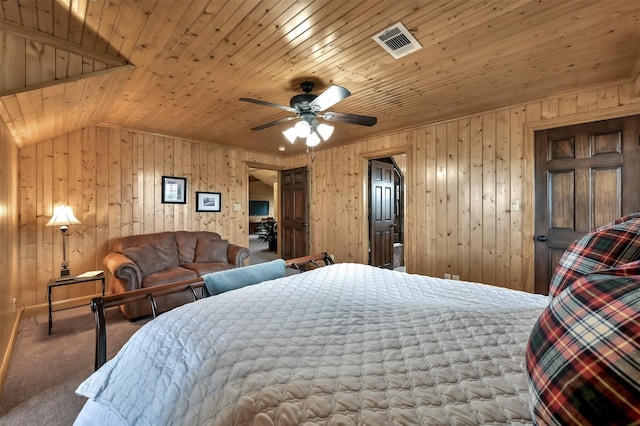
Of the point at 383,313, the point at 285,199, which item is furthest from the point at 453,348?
the point at 285,199

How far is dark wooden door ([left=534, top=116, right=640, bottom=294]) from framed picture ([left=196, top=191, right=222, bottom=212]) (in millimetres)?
4672

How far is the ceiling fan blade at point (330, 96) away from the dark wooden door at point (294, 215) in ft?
10.8

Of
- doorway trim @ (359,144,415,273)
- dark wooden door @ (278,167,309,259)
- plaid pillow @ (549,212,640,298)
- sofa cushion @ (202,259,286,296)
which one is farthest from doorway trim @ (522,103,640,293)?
dark wooden door @ (278,167,309,259)

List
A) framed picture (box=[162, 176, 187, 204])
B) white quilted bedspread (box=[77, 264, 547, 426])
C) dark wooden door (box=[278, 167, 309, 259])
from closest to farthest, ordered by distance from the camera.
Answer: white quilted bedspread (box=[77, 264, 547, 426]) < framed picture (box=[162, 176, 187, 204]) < dark wooden door (box=[278, 167, 309, 259])

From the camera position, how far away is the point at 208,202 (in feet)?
16.2

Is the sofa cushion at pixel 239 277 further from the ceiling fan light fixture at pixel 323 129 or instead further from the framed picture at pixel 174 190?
the framed picture at pixel 174 190

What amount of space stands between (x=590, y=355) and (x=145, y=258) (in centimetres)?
402

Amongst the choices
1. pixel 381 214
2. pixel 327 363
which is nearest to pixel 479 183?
pixel 381 214

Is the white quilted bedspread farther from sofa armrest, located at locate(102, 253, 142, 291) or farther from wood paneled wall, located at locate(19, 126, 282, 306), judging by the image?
wood paneled wall, located at locate(19, 126, 282, 306)

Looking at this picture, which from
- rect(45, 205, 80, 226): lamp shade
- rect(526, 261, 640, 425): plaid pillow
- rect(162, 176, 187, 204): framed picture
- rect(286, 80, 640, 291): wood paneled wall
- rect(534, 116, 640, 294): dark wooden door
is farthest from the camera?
rect(162, 176, 187, 204): framed picture

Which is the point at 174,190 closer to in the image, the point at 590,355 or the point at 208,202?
the point at 208,202

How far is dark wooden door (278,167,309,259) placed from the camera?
5.59 meters

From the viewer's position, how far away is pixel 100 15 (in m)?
1.68

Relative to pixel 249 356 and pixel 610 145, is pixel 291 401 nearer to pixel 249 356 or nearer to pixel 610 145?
pixel 249 356
